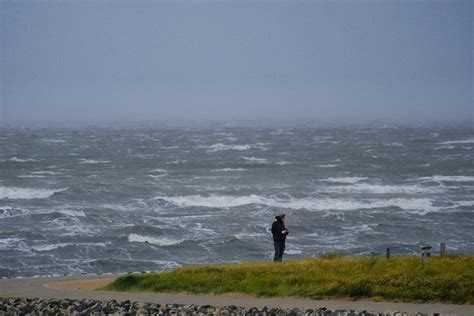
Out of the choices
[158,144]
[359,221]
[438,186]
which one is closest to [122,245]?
[359,221]

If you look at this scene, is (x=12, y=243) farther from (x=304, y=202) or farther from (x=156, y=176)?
(x=156, y=176)

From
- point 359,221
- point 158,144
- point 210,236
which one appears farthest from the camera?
point 158,144

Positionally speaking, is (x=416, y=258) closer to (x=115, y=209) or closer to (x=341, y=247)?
(x=341, y=247)

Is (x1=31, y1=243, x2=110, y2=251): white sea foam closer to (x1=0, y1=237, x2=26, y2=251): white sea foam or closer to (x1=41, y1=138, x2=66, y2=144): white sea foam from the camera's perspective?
(x1=0, y1=237, x2=26, y2=251): white sea foam

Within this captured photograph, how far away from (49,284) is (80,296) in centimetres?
262

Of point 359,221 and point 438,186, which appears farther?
point 438,186

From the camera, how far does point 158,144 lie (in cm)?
10656

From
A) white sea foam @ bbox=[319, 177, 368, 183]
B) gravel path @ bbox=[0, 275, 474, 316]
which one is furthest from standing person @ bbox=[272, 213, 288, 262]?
white sea foam @ bbox=[319, 177, 368, 183]

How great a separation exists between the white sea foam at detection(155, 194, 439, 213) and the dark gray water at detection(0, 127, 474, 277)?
2.6 inches

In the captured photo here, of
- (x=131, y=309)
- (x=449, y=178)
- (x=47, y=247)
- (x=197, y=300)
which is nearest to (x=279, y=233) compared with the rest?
(x=197, y=300)

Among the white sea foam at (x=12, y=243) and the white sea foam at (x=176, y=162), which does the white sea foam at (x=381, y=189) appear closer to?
the white sea foam at (x=176, y=162)

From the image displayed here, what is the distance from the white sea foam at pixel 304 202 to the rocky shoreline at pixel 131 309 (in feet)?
98.6

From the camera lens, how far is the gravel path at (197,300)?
15.7 meters

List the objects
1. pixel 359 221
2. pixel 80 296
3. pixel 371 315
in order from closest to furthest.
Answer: pixel 371 315
pixel 80 296
pixel 359 221
